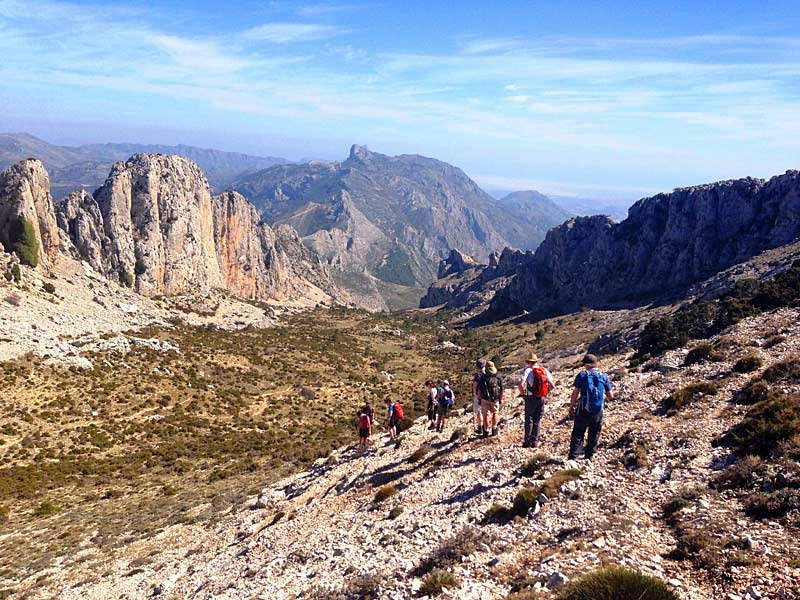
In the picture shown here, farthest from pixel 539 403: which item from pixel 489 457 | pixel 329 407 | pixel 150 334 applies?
pixel 150 334

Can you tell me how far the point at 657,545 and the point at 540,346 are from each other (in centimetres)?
7777

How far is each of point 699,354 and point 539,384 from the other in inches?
474

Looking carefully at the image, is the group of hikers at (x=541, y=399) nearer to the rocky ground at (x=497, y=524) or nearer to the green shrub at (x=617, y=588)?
the rocky ground at (x=497, y=524)

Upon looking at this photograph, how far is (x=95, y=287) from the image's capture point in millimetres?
79312

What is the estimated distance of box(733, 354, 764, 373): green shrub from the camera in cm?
1956

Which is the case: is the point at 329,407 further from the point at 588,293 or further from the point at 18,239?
the point at 588,293

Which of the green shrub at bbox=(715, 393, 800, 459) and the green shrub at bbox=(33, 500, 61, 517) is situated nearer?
the green shrub at bbox=(715, 393, 800, 459)

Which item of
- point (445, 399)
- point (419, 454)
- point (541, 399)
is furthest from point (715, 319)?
point (419, 454)

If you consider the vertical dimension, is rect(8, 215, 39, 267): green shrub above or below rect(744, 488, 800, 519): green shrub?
below

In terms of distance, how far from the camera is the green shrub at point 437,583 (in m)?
9.62

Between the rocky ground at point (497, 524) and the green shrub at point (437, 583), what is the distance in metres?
0.14

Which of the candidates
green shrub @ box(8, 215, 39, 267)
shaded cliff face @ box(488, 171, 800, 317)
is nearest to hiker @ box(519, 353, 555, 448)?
green shrub @ box(8, 215, 39, 267)

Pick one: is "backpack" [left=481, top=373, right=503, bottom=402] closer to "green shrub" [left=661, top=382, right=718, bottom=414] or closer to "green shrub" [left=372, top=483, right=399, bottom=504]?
"green shrub" [left=372, top=483, right=399, bottom=504]

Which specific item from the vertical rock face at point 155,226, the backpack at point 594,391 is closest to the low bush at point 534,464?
the backpack at point 594,391
